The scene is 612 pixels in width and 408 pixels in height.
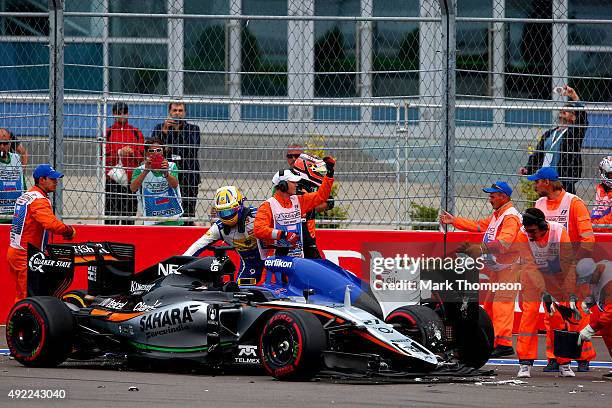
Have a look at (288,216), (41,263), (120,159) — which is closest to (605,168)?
(288,216)

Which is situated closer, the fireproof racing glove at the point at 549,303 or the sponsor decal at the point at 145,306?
the sponsor decal at the point at 145,306

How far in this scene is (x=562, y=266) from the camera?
11344mm

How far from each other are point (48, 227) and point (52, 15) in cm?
240

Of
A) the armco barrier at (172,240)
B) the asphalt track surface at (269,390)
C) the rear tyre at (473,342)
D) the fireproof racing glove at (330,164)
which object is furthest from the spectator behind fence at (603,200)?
the rear tyre at (473,342)

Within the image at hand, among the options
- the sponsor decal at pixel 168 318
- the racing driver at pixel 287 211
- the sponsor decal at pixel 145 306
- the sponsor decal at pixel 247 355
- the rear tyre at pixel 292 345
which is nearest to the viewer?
the rear tyre at pixel 292 345

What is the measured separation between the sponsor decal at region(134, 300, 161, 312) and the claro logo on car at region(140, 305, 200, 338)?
9 centimetres

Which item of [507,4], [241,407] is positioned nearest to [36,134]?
[241,407]

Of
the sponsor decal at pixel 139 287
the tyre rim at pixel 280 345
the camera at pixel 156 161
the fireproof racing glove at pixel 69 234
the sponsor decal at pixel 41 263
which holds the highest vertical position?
the camera at pixel 156 161

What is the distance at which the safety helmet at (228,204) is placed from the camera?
481 inches

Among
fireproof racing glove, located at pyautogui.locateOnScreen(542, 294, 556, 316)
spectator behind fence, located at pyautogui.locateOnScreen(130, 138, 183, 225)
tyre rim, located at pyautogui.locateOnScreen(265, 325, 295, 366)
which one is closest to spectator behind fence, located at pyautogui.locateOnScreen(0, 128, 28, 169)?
spectator behind fence, located at pyautogui.locateOnScreen(130, 138, 183, 225)

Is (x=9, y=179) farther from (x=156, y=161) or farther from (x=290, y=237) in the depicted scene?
(x=290, y=237)

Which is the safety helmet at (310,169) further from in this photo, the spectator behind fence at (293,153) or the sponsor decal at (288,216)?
the spectator behind fence at (293,153)

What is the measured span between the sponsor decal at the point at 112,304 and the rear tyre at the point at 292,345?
1654 mm

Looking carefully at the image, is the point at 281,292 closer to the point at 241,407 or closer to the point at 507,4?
the point at 241,407
